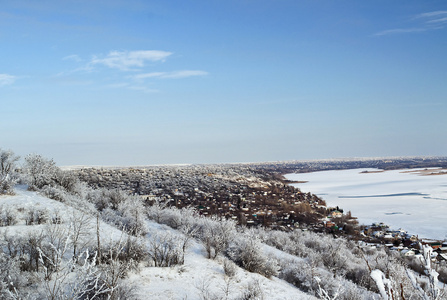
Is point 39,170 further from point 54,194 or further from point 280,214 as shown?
point 280,214

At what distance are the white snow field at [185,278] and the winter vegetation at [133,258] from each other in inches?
1.4

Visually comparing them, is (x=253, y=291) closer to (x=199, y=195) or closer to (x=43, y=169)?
(x=43, y=169)

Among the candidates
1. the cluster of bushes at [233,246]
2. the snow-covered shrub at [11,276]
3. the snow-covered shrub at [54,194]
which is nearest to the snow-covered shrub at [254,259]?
the cluster of bushes at [233,246]

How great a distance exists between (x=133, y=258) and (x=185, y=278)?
192 cm

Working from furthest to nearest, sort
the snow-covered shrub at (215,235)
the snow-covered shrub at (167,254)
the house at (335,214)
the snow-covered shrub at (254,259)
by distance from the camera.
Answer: the house at (335,214)
the snow-covered shrub at (215,235)
the snow-covered shrub at (254,259)
the snow-covered shrub at (167,254)

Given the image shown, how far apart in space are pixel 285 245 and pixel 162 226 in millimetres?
8505

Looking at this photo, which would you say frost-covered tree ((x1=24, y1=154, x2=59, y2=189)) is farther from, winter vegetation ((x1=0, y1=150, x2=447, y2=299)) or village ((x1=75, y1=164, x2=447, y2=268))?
village ((x1=75, y1=164, x2=447, y2=268))

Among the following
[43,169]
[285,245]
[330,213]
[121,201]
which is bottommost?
[330,213]

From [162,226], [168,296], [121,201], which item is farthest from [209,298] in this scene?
[121,201]

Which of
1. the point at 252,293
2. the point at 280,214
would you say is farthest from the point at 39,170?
the point at 280,214

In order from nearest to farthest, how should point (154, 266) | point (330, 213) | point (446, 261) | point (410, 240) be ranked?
point (154, 266)
point (446, 261)
point (410, 240)
point (330, 213)

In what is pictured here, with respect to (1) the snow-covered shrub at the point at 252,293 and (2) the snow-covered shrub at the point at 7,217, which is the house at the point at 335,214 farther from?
(2) the snow-covered shrub at the point at 7,217

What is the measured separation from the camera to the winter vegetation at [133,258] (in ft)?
23.8

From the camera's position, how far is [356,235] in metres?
33.2
